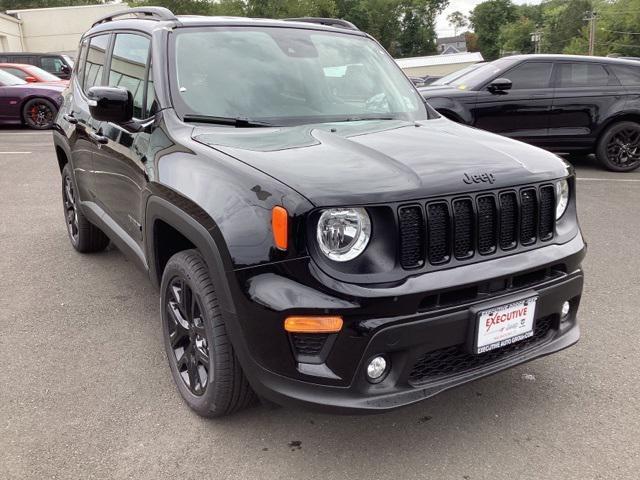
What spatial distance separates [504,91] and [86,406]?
7247 millimetres

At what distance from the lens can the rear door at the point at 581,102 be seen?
8469mm

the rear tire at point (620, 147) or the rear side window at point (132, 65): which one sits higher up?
the rear side window at point (132, 65)

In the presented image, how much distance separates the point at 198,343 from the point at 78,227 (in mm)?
2725

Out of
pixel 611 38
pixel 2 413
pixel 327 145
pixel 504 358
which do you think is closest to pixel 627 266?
pixel 504 358

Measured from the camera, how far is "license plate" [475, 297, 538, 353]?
2.30 meters

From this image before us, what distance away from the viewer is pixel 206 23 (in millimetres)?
3451

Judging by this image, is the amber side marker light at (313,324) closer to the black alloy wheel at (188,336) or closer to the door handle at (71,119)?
the black alloy wheel at (188,336)

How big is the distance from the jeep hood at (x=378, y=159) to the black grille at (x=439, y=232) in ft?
0.20

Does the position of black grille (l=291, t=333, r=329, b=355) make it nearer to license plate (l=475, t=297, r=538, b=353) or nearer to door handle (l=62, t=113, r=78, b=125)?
license plate (l=475, t=297, r=538, b=353)

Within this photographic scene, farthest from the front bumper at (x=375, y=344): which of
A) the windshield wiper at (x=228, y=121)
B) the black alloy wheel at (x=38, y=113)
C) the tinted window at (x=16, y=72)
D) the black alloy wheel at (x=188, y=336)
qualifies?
the tinted window at (x=16, y=72)

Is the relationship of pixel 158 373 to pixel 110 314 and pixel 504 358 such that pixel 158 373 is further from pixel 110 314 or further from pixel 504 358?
pixel 504 358

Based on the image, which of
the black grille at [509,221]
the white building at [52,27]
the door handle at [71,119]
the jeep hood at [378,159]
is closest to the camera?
the jeep hood at [378,159]

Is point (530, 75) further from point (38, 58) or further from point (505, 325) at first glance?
point (38, 58)

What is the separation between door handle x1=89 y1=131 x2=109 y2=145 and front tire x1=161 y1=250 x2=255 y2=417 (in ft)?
4.21
